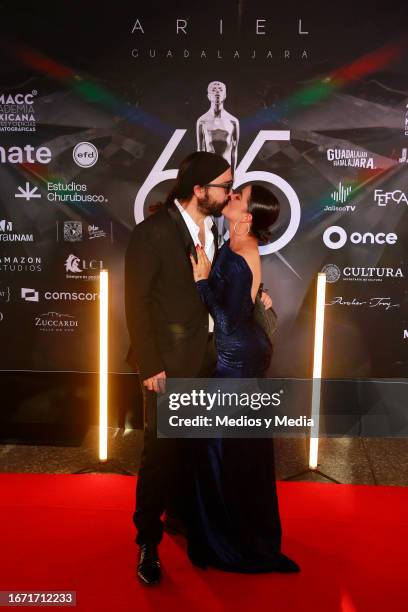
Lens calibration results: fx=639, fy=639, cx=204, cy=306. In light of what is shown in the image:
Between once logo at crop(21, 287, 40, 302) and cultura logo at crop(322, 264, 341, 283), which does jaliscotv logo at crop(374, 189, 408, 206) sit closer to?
cultura logo at crop(322, 264, 341, 283)

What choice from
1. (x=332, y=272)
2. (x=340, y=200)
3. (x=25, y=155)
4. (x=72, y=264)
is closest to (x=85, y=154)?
(x=25, y=155)

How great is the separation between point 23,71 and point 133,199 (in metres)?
1.00

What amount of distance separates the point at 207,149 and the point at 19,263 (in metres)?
1.38

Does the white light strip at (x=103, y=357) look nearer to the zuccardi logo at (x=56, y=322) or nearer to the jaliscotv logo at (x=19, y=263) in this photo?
the zuccardi logo at (x=56, y=322)

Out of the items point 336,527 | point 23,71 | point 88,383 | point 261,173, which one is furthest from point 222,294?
point 23,71

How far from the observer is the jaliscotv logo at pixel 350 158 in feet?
12.8

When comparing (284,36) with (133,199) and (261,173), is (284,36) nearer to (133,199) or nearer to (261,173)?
(261,173)

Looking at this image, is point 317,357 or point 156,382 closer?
point 156,382

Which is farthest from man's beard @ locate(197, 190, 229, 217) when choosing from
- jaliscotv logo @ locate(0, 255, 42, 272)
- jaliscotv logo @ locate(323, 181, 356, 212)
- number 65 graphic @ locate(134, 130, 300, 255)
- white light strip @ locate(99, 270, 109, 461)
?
jaliscotv logo @ locate(0, 255, 42, 272)

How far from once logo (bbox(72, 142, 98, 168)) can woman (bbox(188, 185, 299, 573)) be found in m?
1.71

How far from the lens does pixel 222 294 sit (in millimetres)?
2475

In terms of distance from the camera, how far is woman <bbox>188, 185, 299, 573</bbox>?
2.47 meters

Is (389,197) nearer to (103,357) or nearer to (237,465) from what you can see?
(103,357)

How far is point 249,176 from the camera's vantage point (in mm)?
3939
